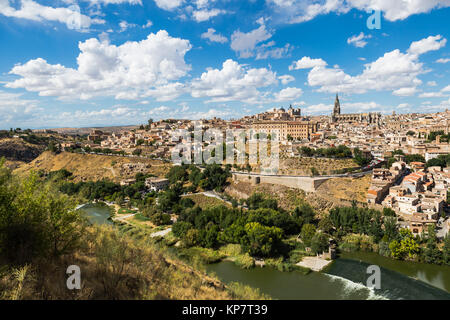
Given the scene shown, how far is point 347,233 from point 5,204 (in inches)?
720

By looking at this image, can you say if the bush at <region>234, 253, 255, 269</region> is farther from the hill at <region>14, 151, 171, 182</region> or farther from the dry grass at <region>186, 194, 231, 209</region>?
the hill at <region>14, 151, 171, 182</region>

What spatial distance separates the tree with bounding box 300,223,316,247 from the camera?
54.4ft

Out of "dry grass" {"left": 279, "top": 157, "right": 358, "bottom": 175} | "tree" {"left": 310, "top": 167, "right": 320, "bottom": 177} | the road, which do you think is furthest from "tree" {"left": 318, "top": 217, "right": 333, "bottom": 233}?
the road

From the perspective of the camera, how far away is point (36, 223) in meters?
5.32

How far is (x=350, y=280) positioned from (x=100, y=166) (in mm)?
35542

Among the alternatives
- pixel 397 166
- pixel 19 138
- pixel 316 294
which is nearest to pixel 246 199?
pixel 316 294

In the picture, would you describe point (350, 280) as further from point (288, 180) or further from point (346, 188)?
point (288, 180)

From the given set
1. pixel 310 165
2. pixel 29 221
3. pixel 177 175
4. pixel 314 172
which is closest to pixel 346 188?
pixel 314 172

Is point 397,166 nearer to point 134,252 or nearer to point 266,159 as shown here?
point 266,159

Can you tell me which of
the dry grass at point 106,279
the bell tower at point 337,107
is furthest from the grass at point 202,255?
the bell tower at point 337,107

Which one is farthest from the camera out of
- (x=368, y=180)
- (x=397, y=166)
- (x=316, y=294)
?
(x=397, y=166)

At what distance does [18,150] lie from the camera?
1950 inches

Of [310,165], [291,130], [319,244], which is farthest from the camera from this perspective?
[291,130]

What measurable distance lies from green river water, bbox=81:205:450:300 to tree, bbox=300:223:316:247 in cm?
213
